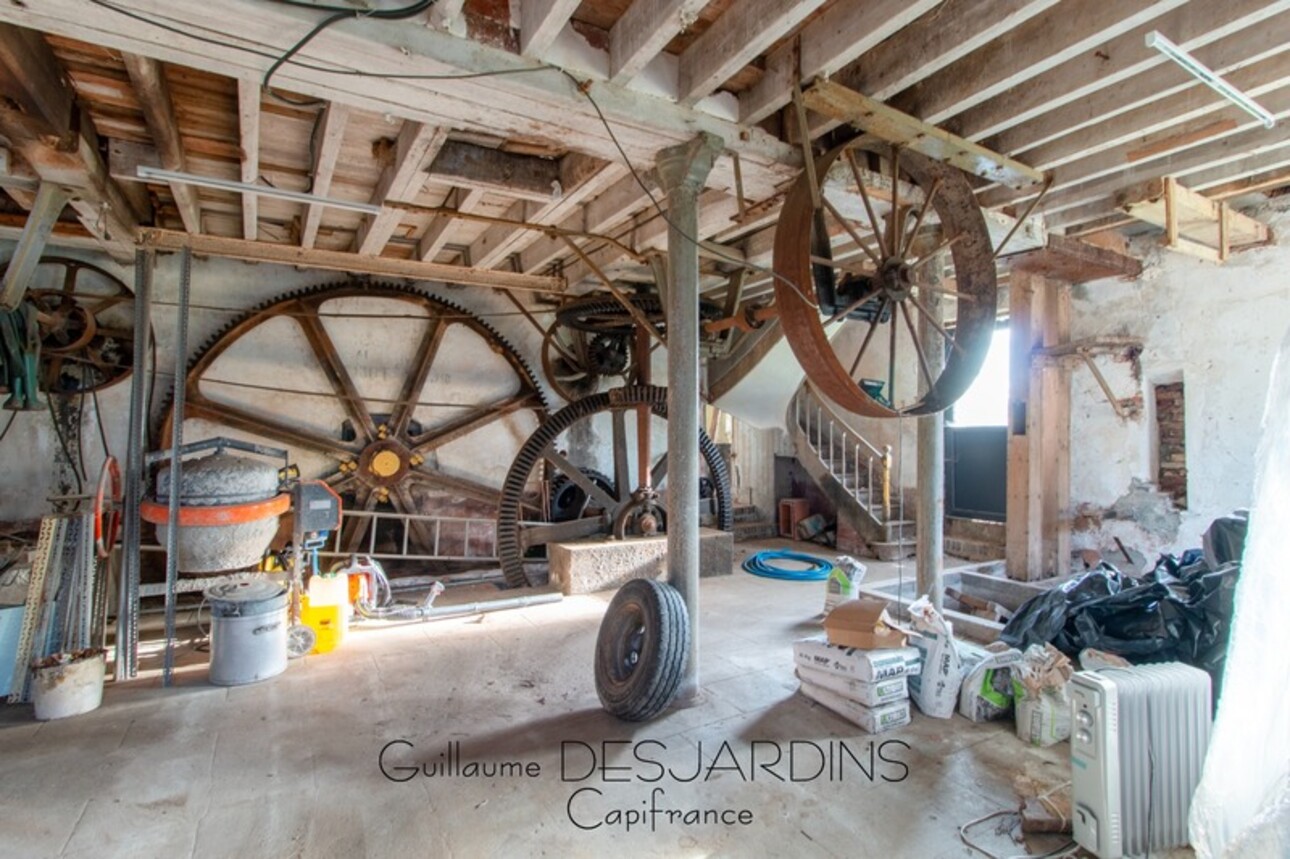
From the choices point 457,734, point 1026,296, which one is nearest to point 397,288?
point 457,734

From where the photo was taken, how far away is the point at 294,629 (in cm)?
341

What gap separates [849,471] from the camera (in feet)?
24.7

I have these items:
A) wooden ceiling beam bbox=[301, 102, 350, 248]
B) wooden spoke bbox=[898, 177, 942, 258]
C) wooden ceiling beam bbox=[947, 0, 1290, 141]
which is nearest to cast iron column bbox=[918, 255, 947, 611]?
wooden spoke bbox=[898, 177, 942, 258]

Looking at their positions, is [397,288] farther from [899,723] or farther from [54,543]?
[899,723]

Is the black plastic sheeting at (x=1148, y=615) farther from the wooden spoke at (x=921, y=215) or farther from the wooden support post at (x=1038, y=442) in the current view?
the wooden spoke at (x=921, y=215)

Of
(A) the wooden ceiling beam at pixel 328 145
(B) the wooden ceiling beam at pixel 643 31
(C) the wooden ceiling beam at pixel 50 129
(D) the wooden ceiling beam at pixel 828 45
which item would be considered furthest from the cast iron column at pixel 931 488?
(C) the wooden ceiling beam at pixel 50 129

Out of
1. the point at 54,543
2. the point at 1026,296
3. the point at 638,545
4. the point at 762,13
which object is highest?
the point at 762,13

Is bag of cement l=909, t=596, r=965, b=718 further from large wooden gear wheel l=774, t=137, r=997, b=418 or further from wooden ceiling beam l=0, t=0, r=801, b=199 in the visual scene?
wooden ceiling beam l=0, t=0, r=801, b=199

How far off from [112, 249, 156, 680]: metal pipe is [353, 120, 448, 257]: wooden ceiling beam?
133cm

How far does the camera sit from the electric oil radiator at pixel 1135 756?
181 centimetres

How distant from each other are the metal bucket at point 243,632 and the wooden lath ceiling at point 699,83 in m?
2.16

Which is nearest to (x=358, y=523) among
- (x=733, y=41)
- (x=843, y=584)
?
(x=843, y=584)

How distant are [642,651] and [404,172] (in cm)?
265

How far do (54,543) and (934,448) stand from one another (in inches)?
178
